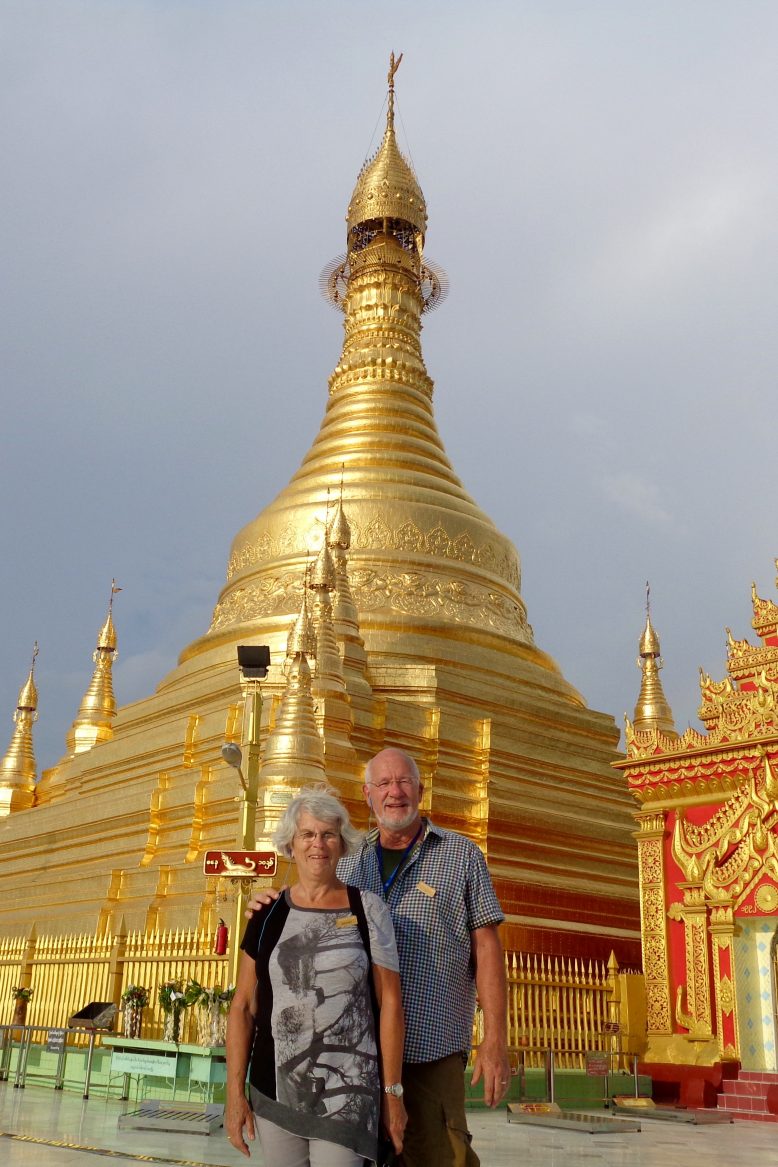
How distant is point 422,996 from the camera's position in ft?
11.0

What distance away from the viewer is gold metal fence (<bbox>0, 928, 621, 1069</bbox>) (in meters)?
14.4

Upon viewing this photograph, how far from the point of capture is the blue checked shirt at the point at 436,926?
3.34 m

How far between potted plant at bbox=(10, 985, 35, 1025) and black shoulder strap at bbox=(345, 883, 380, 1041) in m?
15.0

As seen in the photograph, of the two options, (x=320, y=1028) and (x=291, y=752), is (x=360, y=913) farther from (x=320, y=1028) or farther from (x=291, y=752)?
(x=291, y=752)

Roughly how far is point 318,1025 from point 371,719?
55.8 feet

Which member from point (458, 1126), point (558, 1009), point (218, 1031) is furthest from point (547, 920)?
point (458, 1126)

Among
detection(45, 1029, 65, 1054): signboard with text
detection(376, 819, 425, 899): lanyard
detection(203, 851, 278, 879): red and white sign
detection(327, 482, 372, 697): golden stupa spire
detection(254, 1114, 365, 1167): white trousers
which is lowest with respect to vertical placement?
detection(45, 1029, 65, 1054): signboard with text

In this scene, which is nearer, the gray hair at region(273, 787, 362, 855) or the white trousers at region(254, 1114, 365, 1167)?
the white trousers at region(254, 1114, 365, 1167)

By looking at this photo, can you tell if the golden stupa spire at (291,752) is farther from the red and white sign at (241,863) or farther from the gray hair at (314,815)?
the gray hair at (314,815)

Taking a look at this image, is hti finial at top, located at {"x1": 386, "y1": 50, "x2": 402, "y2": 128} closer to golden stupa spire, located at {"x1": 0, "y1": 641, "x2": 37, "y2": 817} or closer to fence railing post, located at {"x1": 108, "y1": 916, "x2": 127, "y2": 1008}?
golden stupa spire, located at {"x1": 0, "y1": 641, "x2": 37, "y2": 817}

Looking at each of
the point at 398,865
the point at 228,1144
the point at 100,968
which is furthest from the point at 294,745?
the point at 398,865

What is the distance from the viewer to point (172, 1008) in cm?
1262

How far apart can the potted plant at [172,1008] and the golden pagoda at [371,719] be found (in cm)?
327

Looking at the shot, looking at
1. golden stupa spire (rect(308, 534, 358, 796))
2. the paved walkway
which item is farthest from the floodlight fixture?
golden stupa spire (rect(308, 534, 358, 796))
